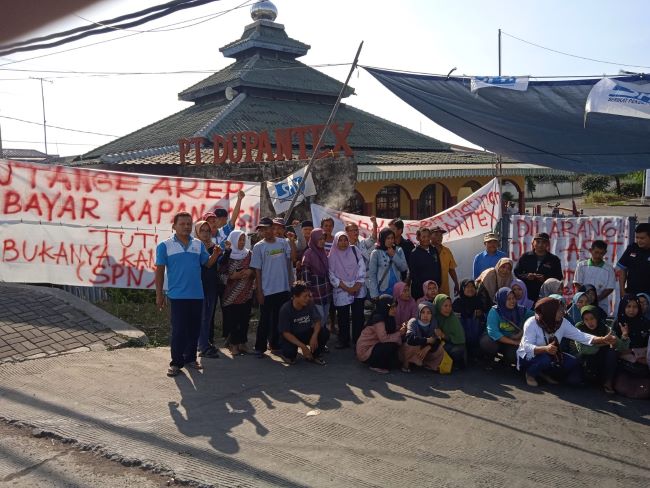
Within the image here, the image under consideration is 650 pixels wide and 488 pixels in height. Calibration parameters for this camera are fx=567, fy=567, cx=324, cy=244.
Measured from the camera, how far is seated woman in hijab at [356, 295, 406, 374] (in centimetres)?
621

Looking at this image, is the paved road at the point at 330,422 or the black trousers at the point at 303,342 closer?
the paved road at the point at 330,422

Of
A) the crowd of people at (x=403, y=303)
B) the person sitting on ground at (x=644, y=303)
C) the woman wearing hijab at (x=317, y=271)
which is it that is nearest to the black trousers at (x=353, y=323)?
the crowd of people at (x=403, y=303)

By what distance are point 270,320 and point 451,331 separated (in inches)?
83.2

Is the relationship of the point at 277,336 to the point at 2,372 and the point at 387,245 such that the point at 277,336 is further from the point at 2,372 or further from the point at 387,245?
the point at 2,372

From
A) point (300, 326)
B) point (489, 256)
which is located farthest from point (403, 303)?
point (489, 256)

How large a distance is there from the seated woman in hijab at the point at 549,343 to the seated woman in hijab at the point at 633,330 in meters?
0.35

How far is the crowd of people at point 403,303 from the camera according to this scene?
Answer: 5.72m

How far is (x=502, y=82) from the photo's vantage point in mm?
6266

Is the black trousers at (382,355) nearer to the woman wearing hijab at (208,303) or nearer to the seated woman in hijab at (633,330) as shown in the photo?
the woman wearing hijab at (208,303)

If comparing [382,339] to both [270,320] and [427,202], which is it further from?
[427,202]

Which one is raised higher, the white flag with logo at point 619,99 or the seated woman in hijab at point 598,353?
the white flag with logo at point 619,99

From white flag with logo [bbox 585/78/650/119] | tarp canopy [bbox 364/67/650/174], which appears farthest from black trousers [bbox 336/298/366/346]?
white flag with logo [bbox 585/78/650/119]

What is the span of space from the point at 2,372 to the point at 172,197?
3107 millimetres

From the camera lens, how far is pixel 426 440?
4.38 m
